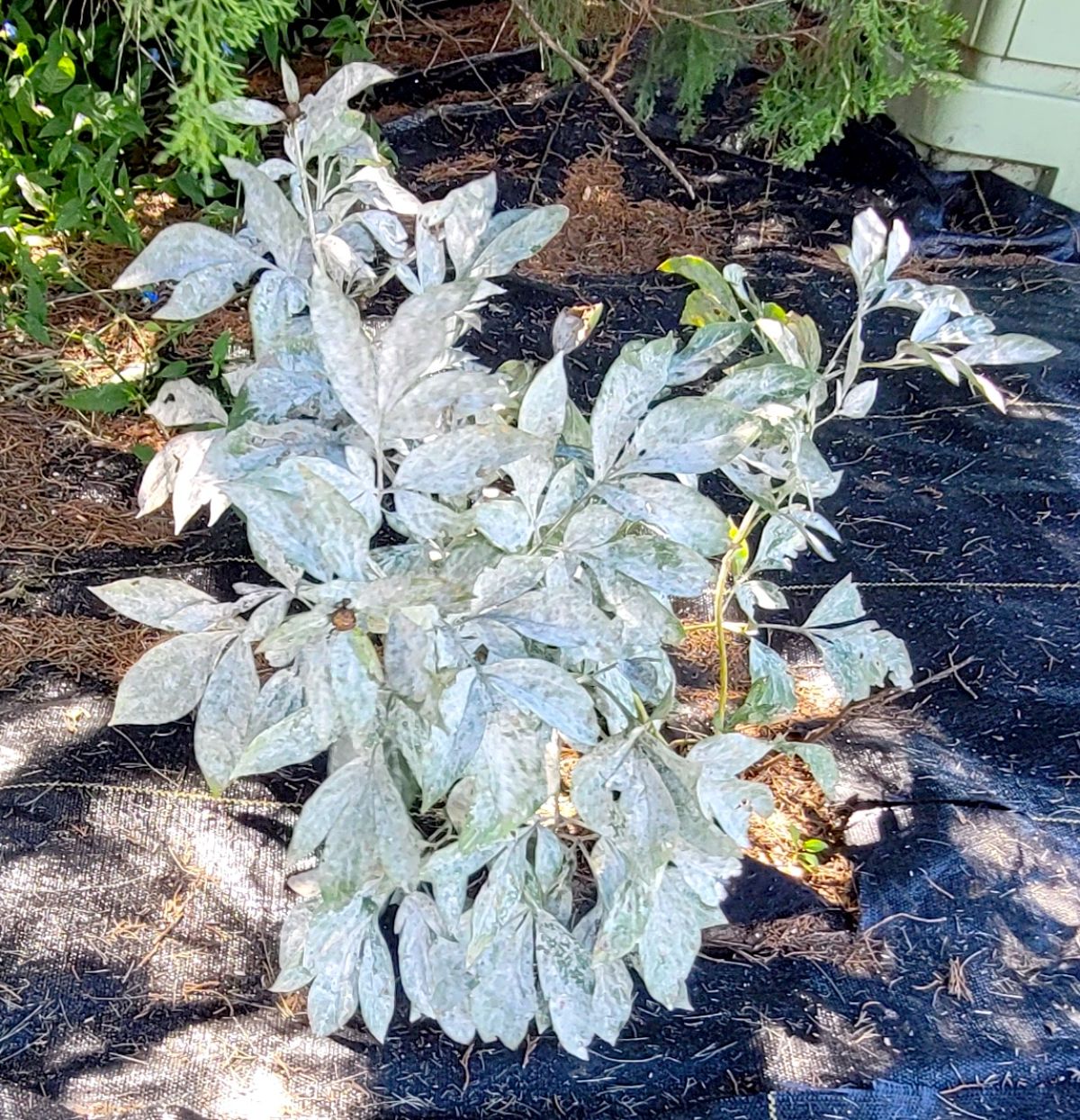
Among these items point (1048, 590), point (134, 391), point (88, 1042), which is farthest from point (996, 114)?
point (88, 1042)

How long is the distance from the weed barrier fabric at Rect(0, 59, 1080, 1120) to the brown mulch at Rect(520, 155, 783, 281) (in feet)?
3.86

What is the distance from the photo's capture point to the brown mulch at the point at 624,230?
2.73m

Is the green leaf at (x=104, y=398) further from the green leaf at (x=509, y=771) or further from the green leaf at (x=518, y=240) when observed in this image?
the green leaf at (x=509, y=771)

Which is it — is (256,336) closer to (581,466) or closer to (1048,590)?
(581,466)

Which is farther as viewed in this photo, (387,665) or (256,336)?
(256,336)

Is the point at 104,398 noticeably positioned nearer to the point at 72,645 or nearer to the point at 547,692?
the point at 72,645

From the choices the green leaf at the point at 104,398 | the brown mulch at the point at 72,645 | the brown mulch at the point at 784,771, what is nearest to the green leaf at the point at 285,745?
the brown mulch at the point at 784,771

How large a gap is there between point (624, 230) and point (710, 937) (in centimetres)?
203

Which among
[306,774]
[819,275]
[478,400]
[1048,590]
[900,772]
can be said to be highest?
[478,400]

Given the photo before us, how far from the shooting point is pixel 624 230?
2.83m

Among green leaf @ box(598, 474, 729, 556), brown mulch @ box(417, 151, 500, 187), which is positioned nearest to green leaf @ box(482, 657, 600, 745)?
green leaf @ box(598, 474, 729, 556)

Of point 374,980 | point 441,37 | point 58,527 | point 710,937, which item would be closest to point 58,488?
point 58,527

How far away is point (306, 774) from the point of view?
152 cm

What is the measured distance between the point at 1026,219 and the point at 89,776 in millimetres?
2879
